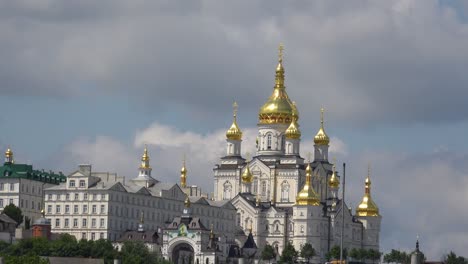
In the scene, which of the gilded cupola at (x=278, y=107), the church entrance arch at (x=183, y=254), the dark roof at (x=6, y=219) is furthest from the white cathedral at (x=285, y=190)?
the dark roof at (x=6, y=219)

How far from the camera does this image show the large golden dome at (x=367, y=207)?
174250 millimetres

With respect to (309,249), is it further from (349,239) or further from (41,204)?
(41,204)

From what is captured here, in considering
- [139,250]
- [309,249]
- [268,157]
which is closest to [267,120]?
[268,157]

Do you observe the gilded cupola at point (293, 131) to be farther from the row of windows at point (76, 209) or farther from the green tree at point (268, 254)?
the row of windows at point (76, 209)

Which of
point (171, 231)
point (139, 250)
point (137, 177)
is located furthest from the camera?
point (137, 177)

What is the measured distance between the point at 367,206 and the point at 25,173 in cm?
3448

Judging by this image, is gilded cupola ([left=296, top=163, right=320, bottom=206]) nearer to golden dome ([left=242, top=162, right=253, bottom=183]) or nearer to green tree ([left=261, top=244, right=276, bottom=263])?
golden dome ([left=242, top=162, right=253, bottom=183])

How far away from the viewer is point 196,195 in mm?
175250

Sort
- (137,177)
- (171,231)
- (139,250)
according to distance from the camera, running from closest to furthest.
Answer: (139,250) < (171,231) < (137,177)

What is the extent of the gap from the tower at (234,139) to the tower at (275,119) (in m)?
1.99

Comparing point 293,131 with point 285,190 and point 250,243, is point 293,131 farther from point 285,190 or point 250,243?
point 250,243

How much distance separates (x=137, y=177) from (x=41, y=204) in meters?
9.93

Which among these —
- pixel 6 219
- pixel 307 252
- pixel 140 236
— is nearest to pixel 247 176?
pixel 307 252

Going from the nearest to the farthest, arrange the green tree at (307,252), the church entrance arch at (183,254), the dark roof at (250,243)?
1. the church entrance arch at (183,254)
2. the green tree at (307,252)
3. the dark roof at (250,243)
